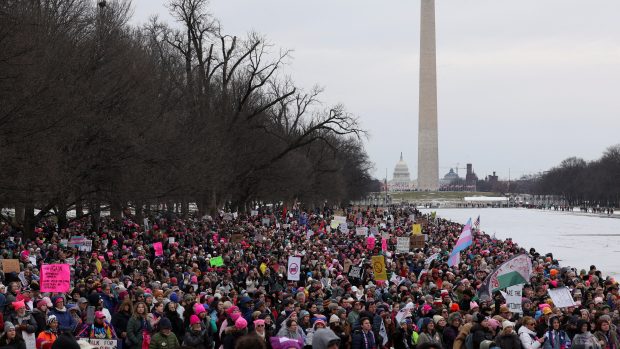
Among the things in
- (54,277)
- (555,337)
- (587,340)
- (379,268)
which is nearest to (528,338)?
(555,337)

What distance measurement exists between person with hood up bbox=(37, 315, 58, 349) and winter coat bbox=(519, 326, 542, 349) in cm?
493

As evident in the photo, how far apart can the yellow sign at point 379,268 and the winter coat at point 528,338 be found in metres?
7.90

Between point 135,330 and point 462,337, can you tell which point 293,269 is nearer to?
point 135,330

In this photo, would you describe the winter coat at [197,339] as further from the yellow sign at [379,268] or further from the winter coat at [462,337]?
the yellow sign at [379,268]

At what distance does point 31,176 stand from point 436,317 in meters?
13.0

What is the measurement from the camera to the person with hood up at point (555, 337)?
1195 centimetres

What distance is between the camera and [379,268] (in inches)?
787

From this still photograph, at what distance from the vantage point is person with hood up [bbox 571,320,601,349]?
1125cm

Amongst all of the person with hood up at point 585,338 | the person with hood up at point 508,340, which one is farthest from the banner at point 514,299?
the person with hood up at point 508,340

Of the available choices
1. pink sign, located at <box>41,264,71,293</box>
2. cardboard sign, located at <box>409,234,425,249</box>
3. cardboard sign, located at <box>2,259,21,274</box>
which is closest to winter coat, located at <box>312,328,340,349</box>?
pink sign, located at <box>41,264,71,293</box>

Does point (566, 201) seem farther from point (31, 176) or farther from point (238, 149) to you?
point (31, 176)

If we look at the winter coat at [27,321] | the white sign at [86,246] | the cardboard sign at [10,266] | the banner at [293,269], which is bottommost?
the winter coat at [27,321]

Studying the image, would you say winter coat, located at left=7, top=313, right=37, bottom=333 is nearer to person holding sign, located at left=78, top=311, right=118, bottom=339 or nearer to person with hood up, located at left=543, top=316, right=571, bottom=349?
person holding sign, located at left=78, top=311, right=118, bottom=339

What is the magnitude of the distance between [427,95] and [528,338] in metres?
117
